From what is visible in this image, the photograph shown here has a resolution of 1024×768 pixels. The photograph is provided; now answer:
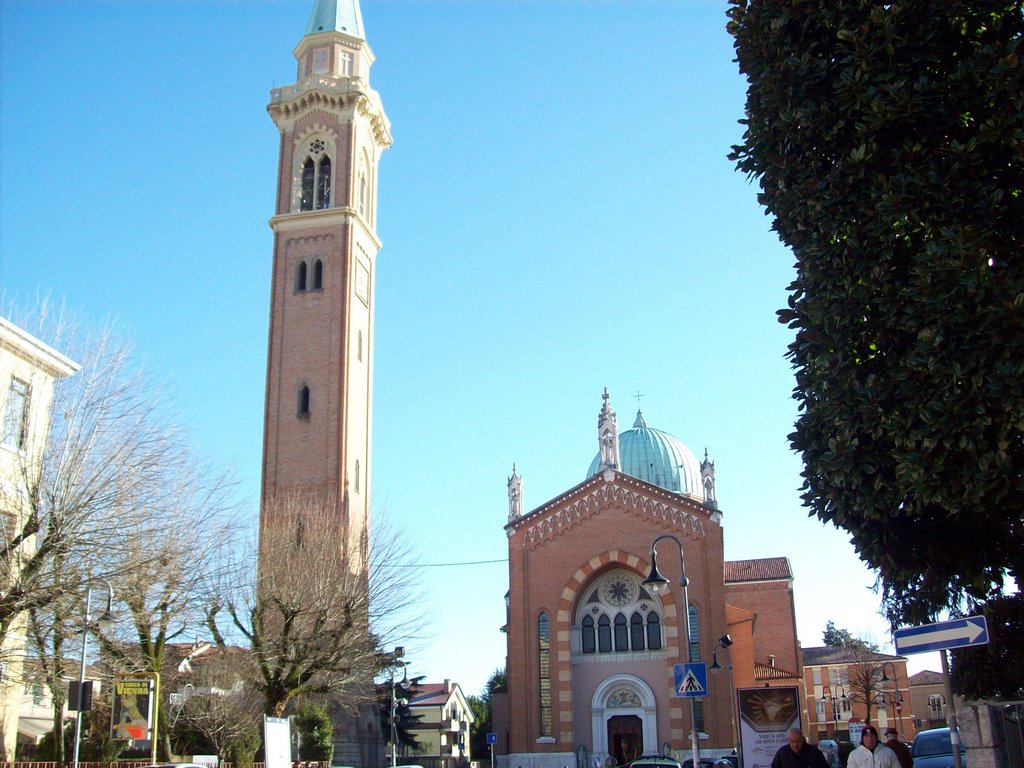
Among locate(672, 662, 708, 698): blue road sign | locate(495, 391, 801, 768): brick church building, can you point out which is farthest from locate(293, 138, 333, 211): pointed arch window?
locate(672, 662, 708, 698): blue road sign

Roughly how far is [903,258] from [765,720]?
10.4 meters

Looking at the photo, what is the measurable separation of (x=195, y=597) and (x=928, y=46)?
1785 cm

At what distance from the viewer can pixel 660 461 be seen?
5203cm

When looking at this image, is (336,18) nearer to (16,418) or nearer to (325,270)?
(325,270)

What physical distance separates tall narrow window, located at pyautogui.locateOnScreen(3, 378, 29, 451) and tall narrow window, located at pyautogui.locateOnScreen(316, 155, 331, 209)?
83.5ft

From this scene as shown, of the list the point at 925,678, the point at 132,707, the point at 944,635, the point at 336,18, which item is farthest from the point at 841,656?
the point at 944,635

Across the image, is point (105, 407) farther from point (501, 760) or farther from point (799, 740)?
point (501, 760)

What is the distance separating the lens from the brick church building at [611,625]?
38.1 meters

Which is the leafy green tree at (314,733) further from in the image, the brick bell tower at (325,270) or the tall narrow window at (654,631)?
the tall narrow window at (654,631)

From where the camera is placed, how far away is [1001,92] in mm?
8781

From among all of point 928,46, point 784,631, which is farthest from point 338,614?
point 784,631

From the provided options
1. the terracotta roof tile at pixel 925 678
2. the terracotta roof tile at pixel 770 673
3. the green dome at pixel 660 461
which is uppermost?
the green dome at pixel 660 461

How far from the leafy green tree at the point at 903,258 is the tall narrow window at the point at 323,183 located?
1322 inches

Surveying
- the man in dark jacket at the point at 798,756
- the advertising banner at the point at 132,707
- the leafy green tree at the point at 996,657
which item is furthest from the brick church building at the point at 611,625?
the man in dark jacket at the point at 798,756
